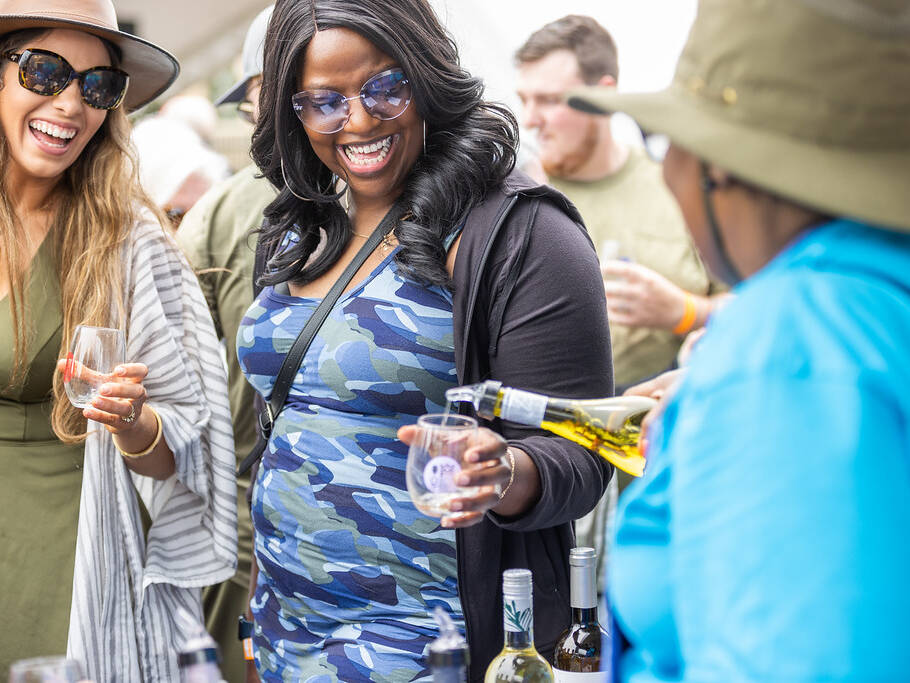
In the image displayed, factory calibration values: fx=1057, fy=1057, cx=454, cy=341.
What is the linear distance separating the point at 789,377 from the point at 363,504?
1.24 m

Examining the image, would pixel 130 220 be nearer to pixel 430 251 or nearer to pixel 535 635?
pixel 430 251

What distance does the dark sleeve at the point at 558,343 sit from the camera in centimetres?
199

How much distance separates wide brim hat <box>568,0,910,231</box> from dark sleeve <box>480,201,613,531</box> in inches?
37.0

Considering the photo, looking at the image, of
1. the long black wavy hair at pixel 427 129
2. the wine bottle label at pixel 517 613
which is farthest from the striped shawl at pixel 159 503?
the wine bottle label at pixel 517 613

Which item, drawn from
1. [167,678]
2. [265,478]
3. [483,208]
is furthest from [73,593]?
[483,208]

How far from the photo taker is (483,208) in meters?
2.14

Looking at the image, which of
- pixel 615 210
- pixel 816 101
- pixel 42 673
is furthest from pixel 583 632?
pixel 615 210

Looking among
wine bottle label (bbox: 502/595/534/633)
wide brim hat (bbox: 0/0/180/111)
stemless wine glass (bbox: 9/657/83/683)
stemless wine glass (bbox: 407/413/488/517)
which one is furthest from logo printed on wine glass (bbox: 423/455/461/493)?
wide brim hat (bbox: 0/0/180/111)

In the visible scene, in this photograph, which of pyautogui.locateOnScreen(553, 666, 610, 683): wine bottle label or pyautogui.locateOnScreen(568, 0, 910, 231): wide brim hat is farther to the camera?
pyautogui.locateOnScreen(553, 666, 610, 683): wine bottle label

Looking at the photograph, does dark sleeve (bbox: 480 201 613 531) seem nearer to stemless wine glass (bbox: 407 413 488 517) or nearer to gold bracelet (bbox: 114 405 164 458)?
stemless wine glass (bbox: 407 413 488 517)

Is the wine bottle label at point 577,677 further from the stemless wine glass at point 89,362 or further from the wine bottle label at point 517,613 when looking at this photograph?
the stemless wine glass at point 89,362

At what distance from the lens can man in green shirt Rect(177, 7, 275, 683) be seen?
11.5ft

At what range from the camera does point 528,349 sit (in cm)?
200

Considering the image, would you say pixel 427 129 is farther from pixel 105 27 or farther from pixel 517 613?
pixel 517 613
